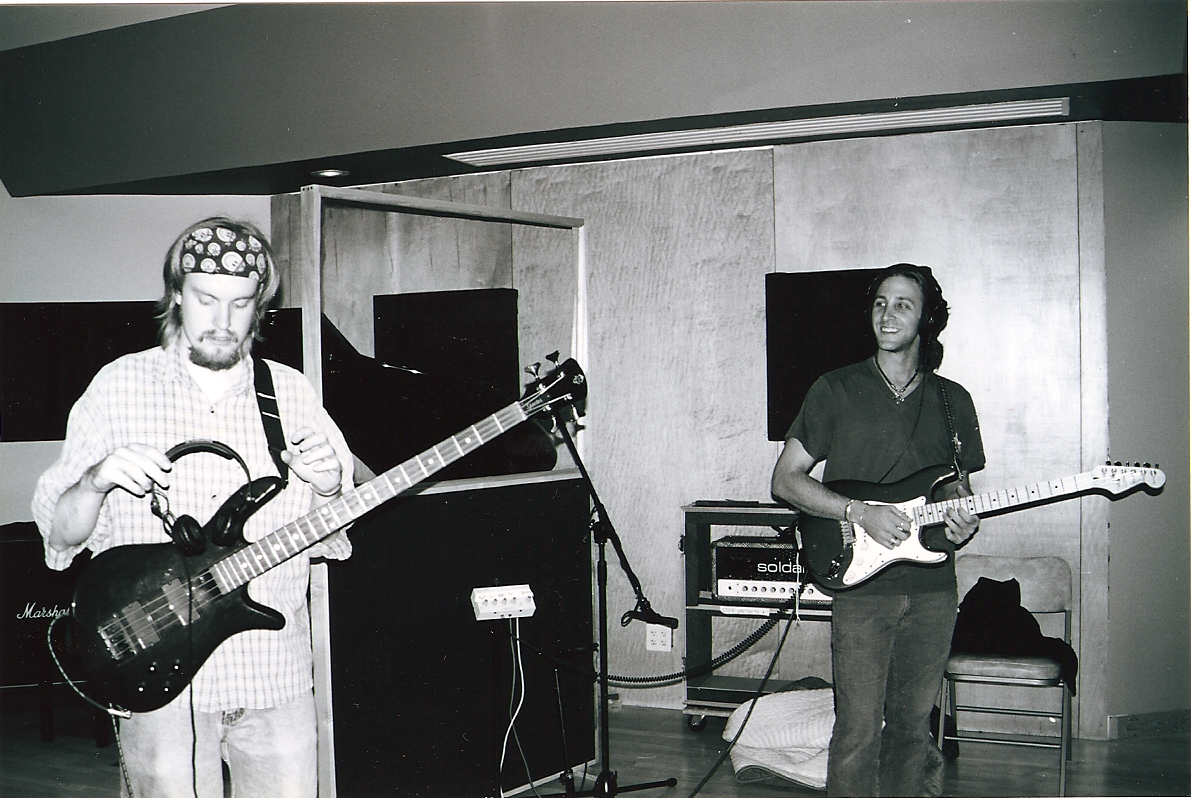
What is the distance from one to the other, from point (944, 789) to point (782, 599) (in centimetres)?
84

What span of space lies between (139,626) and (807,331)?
2.74 metres

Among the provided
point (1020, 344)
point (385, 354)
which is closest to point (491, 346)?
point (385, 354)

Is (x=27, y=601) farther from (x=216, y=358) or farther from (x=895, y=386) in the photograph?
(x=895, y=386)

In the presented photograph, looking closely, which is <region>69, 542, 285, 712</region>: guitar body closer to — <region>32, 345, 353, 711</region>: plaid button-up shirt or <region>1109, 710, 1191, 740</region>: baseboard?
<region>32, 345, 353, 711</region>: plaid button-up shirt

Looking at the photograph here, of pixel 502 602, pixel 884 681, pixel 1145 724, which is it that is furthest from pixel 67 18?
pixel 1145 724

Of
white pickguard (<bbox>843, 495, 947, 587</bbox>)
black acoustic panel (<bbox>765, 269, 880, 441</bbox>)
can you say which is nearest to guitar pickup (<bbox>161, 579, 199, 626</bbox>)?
white pickguard (<bbox>843, 495, 947, 587</bbox>)

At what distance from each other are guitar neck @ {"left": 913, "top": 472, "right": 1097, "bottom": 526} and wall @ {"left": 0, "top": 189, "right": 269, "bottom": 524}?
11.7 feet

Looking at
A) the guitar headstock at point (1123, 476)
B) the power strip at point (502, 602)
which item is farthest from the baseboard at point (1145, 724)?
the power strip at point (502, 602)

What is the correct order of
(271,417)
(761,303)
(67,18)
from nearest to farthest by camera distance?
1. (271,417)
2. (67,18)
3. (761,303)

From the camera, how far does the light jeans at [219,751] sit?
187 centimetres

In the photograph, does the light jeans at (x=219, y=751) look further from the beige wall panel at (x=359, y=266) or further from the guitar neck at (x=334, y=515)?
the beige wall panel at (x=359, y=266)

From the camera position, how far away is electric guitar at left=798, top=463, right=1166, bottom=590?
260 cm

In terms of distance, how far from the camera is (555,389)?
2303 mm

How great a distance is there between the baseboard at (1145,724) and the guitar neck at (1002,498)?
1.27 m
